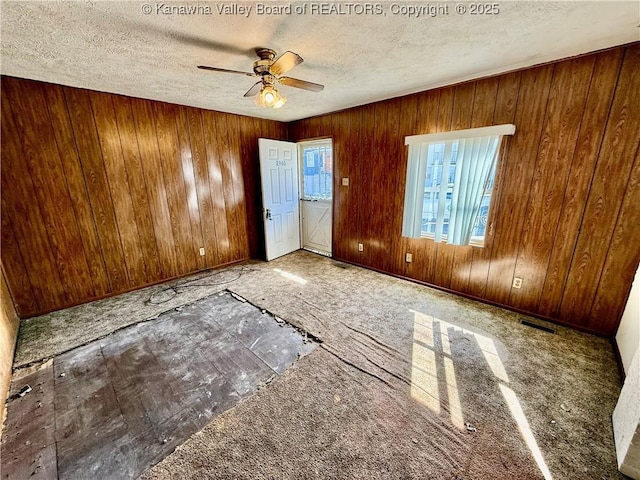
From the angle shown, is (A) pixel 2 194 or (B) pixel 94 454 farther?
(A) pixel 2 194

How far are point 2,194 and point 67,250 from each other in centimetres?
73

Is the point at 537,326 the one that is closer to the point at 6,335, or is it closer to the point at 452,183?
the point at 452,183

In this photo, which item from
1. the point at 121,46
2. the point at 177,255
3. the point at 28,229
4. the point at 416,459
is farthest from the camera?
the point at 177,255

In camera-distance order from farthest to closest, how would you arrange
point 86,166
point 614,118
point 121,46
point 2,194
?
point 86,166
point 2,194
point 614,118
point 121,46

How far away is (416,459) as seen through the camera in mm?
1341

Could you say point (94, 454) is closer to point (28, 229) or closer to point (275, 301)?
point (275, 301)

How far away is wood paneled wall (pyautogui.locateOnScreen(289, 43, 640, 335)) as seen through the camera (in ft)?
6.71

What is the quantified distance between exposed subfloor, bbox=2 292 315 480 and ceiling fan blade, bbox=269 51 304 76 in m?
2.19

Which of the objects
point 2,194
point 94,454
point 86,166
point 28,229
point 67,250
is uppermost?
point 86,166

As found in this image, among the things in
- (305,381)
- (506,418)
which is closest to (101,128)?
(305,381)

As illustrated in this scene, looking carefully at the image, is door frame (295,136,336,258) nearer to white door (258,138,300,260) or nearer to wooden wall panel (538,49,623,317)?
white door (258,138,300,260)

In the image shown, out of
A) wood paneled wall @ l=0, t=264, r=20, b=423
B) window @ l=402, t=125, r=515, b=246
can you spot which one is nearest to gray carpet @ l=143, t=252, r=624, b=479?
window @ l=402, t=125, r=515, b=246

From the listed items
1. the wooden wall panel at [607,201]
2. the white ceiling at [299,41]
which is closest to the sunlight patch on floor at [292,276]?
the white ceiling at [299,41]

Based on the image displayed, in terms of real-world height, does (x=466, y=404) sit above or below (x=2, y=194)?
below
